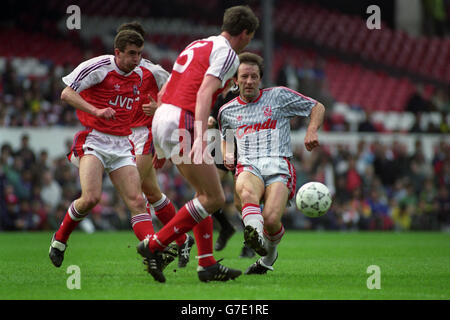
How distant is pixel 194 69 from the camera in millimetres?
6047

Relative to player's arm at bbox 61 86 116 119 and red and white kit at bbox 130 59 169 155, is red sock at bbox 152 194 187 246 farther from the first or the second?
player's arm at bbox 61 86 116 119

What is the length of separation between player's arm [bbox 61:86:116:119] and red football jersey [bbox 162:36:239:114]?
0.89 meters

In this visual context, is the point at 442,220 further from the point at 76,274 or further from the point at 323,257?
the point at 76,274

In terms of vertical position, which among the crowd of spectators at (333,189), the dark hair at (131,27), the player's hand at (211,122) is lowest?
the crowd of spectators at (333,189)

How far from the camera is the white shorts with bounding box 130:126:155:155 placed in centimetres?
813

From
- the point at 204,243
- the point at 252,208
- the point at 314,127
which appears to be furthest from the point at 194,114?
the point at 314,127

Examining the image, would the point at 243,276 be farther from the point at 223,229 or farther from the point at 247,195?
the point at 223,229

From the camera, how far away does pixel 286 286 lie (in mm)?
6172

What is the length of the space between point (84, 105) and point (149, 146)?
50.2 inches

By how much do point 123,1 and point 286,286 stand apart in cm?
2349

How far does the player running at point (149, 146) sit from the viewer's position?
7824 millimetres

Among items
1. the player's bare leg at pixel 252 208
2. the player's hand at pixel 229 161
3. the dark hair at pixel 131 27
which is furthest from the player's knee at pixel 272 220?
the dark hair at pixel 131 27

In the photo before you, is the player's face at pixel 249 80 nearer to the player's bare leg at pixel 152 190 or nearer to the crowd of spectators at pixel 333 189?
the player's bare leg at pixel 152 190
